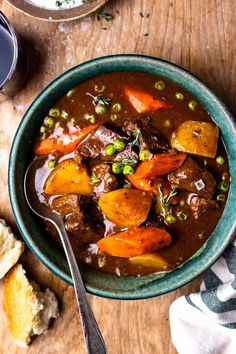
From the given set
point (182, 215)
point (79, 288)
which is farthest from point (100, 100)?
point (79, 288)

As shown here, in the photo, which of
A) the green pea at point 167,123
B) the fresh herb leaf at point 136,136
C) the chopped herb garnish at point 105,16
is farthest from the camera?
the chopped herb garnish at point 105,16

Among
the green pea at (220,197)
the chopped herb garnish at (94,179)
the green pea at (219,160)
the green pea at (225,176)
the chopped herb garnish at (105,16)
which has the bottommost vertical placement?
the green pea at (220,197)

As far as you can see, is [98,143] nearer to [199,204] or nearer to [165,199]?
[165,199]

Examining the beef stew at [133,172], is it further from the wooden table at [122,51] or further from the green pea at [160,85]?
the wooden table at [122,51]

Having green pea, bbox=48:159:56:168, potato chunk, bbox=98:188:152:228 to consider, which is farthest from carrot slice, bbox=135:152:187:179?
green pea, bbox=48:159:56:168

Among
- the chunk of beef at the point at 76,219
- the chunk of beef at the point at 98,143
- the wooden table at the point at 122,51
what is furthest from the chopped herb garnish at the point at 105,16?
the chunk of beef at the point at 76,219

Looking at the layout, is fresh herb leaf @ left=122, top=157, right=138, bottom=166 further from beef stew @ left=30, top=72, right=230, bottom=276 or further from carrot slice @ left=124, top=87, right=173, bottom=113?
carrot slice @ left=124, top=87, right=173, bottom=113
